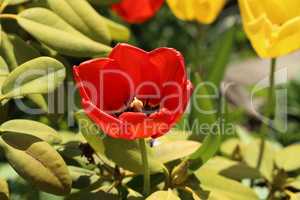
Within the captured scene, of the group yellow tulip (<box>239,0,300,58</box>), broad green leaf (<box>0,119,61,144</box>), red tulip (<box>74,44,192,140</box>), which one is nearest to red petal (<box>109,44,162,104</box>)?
red tulip (<box>74,44,192,140</box>)

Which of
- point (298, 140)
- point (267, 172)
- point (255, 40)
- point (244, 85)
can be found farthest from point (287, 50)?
point (244, 85)

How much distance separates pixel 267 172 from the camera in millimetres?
1109

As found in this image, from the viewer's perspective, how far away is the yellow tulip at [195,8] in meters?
1.24

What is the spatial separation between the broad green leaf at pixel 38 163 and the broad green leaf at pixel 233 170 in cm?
29

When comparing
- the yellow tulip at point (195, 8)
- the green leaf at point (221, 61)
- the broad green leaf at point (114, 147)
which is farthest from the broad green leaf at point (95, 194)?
the green leaf at point (221, 61)

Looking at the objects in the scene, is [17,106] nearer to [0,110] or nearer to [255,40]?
[0,110]

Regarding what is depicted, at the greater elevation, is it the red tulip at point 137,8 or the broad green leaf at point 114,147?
the red tulip at point 137,8

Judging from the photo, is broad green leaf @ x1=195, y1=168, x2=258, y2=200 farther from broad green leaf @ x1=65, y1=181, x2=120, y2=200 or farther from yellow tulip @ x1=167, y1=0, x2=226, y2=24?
yellow tulip @ x1=167, y1=0, x2=226, y2=24

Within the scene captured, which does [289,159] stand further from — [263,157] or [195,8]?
[195,8]

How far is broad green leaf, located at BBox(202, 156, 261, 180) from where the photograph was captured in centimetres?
103

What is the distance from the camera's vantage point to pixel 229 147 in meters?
1.21

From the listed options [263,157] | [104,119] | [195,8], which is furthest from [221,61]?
[104,119]

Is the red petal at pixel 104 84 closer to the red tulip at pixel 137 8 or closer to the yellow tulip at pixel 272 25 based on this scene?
the yellow tulip at pixel 272 25

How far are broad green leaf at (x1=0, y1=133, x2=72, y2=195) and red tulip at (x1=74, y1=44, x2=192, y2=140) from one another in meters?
0.06
